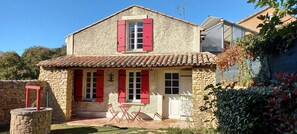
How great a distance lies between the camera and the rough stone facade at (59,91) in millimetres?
12078

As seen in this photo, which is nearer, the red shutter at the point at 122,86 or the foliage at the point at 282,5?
the foliage at the point at 282,5

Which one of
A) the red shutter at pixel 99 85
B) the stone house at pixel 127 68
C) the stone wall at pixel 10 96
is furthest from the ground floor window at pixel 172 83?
the stone wall at pixel 10 96

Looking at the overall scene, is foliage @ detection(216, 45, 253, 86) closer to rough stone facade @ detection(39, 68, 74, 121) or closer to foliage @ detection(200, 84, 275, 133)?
foliage @ detection(200, 84, 275, 133)

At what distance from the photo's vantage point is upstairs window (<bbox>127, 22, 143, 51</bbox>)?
13531 millimetres

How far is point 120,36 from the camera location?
1338 cm

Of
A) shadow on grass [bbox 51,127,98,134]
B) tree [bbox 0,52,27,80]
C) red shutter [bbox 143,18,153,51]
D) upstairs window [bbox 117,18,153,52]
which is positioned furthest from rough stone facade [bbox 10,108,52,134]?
tree [bbox 0,52,27,80]

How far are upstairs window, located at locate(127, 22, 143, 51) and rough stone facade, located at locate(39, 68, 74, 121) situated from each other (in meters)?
4.05

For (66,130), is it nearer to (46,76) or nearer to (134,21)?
(46,76)

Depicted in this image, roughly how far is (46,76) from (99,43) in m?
3.63

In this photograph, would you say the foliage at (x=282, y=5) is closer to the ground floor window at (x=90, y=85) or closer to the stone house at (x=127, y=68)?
the stone house at (x=127, y=68)

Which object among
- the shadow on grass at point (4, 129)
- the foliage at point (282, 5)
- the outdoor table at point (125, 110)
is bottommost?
the shadow on grass at point (4, 129)

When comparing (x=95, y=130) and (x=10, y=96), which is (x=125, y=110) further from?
(x=10, y=96)

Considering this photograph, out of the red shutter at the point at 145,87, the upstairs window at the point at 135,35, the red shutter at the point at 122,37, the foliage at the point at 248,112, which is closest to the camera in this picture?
the foliage at the point at 248,112

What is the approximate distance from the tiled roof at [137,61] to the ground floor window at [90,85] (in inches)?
42.2
